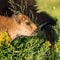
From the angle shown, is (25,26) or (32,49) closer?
(32,49)

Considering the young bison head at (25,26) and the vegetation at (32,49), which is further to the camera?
the young bison head at (25,26)

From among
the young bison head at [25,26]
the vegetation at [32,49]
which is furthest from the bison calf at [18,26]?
the vegetation at [32,49]

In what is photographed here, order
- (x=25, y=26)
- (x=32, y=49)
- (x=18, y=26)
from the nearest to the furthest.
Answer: (x=32, y=49) → (x=25, y=26) → (x=18, y=26)

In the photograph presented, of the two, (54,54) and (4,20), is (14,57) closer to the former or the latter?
(54,54)

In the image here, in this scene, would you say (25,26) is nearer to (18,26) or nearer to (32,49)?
(18,26)

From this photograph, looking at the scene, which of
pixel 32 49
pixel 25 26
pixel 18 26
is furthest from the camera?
pixel 18 26

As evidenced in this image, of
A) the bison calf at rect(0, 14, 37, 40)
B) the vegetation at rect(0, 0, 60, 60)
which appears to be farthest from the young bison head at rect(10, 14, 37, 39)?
the vegetation at rect(0, 0, 60, 60)

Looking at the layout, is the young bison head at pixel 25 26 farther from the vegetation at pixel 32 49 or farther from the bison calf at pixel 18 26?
the vegetation at pixel 32 49

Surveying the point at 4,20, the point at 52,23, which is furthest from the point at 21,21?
the point at 52,23

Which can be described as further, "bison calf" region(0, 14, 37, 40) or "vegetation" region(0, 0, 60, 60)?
"bison calf" region(0, 14, 37, 40)

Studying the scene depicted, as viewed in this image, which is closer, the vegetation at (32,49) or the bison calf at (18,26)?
the vegetation at (32,49)

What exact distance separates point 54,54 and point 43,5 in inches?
38.3

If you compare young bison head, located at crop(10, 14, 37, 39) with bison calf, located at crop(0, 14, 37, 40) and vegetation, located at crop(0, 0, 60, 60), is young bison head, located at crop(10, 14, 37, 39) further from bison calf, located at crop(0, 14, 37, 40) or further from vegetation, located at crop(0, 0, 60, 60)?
vegetation, located at crop(0, 0, 60, 60)

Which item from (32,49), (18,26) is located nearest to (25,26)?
(18,26)
